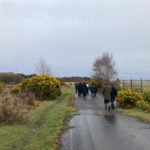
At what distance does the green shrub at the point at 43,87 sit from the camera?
51.0 metres

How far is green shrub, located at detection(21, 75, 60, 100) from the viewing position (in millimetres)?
51000

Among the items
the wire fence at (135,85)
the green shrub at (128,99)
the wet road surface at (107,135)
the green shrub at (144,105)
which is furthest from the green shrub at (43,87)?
the wet road surface at (107,135)

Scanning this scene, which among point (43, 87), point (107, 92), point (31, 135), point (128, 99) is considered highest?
point (43, 87)

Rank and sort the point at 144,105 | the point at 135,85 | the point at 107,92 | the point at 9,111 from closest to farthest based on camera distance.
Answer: the point at 9,111 → the point at 144,105 → the point at 107,92 → the point at 135,85

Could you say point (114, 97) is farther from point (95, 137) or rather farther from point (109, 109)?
point (95, 137)

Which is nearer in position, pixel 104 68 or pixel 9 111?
pixel 9 111

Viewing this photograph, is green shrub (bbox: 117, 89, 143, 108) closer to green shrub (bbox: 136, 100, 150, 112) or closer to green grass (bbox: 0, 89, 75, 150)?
green shrub (bbox: 136, 100, 150, 112)

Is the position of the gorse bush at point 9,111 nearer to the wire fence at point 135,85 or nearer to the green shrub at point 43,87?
the wire fence at point 135,85

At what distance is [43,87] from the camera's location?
167 feet

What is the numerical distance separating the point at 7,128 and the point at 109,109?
13.2 meters

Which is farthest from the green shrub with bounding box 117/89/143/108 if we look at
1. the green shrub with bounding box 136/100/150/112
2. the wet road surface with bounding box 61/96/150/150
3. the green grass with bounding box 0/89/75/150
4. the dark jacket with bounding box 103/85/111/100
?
the green grass with bounding box 0/89/75/150

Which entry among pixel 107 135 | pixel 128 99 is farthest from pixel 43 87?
pixel 107 135

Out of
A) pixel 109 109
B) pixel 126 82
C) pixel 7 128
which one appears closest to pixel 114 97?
pixel 109 109

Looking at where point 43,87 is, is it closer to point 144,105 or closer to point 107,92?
point 107,92
